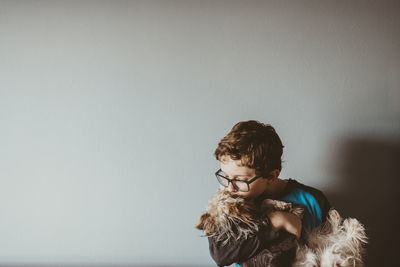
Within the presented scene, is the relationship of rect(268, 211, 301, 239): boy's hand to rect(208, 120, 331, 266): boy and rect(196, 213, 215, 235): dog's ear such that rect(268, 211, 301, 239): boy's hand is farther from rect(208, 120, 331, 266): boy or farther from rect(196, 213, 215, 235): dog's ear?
rect(196, 213, 215, 235): dog's ear

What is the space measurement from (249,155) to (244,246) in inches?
10.8

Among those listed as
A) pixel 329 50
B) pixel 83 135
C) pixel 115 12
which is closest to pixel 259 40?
pixel 329 50

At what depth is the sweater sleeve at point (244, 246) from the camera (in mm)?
899

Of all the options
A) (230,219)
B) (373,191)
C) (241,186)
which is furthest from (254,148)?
(373,191)

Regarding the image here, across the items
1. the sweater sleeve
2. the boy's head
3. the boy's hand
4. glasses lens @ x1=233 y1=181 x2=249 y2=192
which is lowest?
the sweater sleeve

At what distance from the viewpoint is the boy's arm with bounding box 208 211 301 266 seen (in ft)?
2.95

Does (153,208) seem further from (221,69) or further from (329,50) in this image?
(329,50)

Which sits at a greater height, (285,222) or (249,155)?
(249,155)

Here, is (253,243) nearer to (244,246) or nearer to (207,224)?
(244,246)

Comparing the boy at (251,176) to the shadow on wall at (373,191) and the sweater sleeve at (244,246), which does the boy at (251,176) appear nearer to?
the sweater sleeve at (244,246)

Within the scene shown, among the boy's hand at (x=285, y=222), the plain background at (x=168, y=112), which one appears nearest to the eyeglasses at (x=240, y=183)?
the boy's hand at (x=285, y=222)

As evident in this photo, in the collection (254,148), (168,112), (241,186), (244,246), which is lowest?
(244,246)

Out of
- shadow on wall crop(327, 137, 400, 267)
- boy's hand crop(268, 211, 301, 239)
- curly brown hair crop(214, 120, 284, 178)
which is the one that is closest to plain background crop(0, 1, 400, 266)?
shadow on wall crop(327, 137, 400, 267)

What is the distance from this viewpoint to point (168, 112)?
4.46ft
